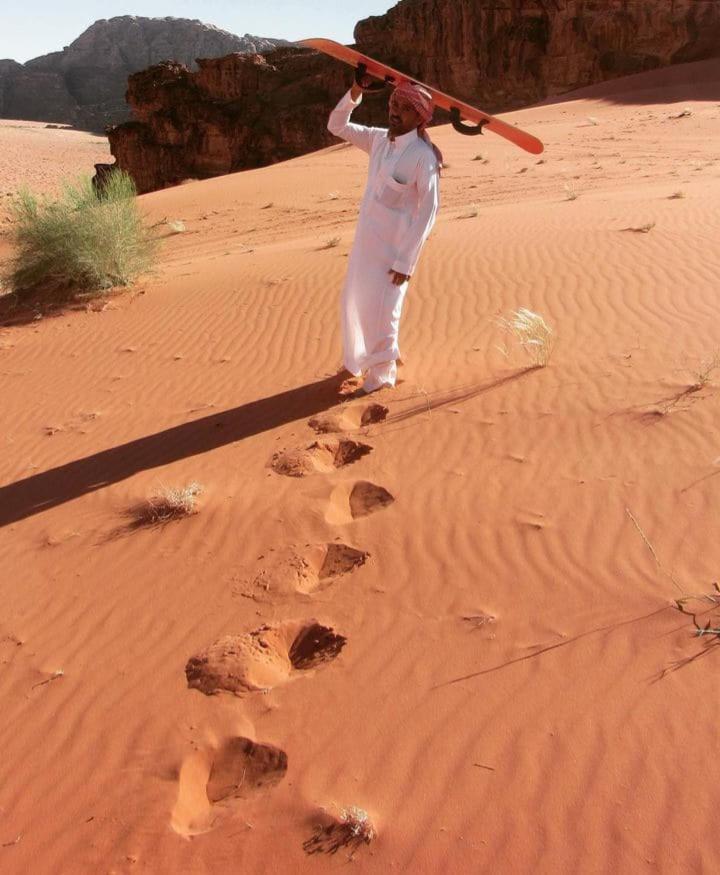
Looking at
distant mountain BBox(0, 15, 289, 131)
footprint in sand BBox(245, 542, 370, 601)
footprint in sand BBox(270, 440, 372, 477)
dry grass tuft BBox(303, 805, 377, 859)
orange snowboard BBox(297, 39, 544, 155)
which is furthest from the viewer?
distant mountain BBox(0, 15, 289, 131)

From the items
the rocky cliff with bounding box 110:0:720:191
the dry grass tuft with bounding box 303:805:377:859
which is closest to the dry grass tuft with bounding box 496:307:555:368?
the dry grass tuft with bounding box 303:805:377:859

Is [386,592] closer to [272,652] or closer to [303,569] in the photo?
[303,569]

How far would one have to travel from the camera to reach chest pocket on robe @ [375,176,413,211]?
496cm

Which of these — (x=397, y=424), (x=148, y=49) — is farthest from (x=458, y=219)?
(x=148, y=49)

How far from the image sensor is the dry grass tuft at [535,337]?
18.5 ft

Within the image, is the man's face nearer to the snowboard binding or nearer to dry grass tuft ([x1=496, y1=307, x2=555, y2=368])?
the snowboard binding

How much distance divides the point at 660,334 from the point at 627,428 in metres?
1.60

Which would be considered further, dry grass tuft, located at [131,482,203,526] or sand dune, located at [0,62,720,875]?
dry grass tuft, located at [131,482,203,526]

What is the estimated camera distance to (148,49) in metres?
93.1

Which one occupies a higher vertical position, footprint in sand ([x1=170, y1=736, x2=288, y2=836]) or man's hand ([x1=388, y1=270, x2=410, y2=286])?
man's hand ([x1=388, y1=270, x2=410, y2=286])

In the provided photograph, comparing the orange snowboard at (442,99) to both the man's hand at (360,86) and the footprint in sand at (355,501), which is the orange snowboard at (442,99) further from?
the footprint in sand at (355,501)

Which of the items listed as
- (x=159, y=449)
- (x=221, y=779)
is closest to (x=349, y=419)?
(x=159, y=449)

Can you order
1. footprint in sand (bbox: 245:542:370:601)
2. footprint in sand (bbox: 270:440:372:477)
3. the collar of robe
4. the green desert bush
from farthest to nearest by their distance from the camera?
the green desert bush, the collar of robe, footprint in sand (bbox: 270:440:372:477), footprint in sand (bbox: 245:542:370:601)

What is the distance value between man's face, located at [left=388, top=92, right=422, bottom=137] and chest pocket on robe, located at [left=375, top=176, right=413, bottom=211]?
0.92ft
